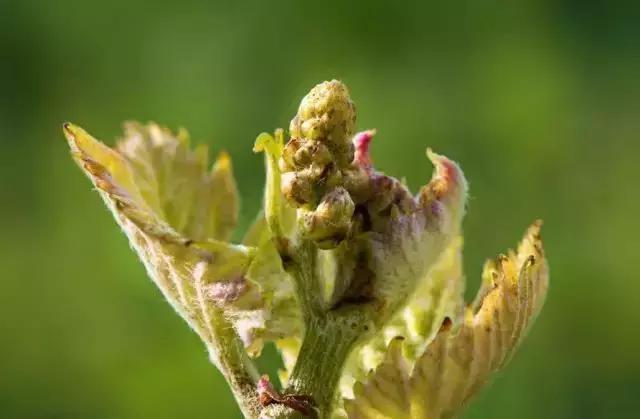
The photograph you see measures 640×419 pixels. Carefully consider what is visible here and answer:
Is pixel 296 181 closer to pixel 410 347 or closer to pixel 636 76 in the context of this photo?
pixel 410 347

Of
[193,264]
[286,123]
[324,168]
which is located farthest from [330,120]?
[286,123]

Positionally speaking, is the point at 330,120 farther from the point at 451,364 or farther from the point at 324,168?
the point at 451,364

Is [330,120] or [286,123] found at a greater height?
[286,123]

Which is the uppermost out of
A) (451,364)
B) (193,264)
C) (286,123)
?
(286,123)

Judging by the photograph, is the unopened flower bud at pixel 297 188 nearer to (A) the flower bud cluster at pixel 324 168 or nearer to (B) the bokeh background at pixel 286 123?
(A) the flower bud cluster at pixel 324 168

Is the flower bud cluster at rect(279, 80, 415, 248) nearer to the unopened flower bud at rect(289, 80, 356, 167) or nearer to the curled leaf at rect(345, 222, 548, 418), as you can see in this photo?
the unopened flower bud at rect(289, 80, 356, 167)

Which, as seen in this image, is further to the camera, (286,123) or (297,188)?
(286,123)

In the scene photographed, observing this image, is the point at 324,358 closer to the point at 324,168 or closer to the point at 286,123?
the point at 324,168

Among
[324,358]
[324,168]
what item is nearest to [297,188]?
[324,168]

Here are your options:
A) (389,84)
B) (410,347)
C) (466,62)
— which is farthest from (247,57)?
(410,347)
